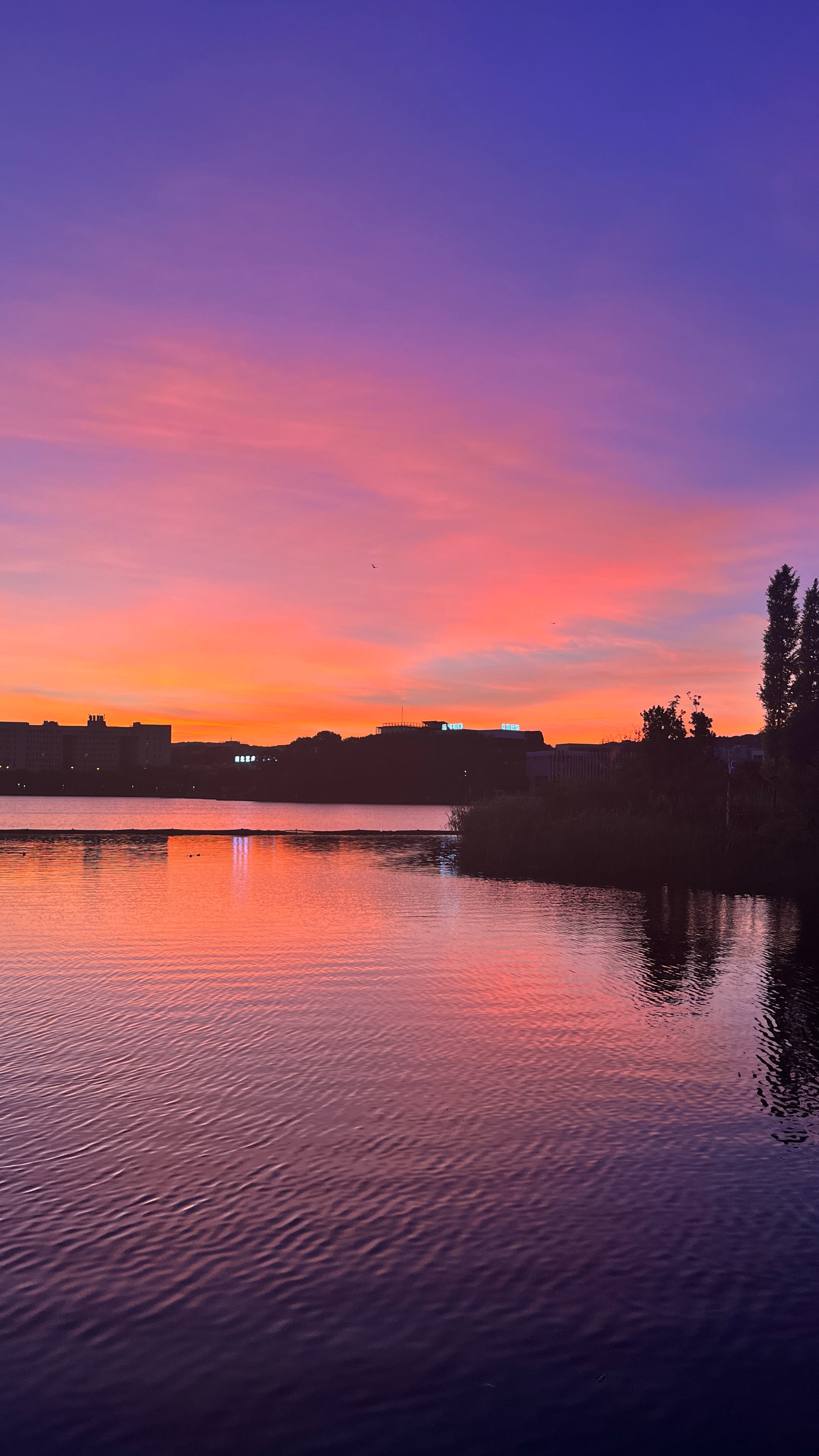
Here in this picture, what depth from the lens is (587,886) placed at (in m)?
37.2

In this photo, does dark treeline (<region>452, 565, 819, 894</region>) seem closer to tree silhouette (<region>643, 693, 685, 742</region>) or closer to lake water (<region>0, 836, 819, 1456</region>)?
tree silhouette (<region>643, 693, 685, 742</region>)

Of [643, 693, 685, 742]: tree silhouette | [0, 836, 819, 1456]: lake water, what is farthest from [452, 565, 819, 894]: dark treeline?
[0, 836, 819, 1456]: lake water

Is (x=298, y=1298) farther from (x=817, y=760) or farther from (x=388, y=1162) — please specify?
(x=817, y=760)

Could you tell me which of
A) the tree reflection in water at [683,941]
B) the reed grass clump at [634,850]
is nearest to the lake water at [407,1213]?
the tree reflection in water at [683,941]

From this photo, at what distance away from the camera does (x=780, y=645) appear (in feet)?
203

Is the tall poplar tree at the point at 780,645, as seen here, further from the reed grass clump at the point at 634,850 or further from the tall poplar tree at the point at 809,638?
the reed grass clump at the point at 634,850

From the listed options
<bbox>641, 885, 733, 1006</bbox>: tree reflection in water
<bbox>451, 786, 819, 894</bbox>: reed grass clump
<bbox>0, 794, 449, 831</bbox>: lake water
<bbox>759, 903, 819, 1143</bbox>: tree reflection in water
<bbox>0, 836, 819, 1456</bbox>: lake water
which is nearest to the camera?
<bbox>0, 836, 819, 1456</bbox>: lake water

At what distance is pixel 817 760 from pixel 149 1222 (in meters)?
34.4

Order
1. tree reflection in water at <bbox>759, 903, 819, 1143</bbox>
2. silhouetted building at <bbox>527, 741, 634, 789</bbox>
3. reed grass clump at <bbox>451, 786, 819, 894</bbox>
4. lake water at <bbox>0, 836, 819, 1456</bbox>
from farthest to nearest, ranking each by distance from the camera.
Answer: silhouetted building at <bbox>527, 741, 634, 789</bbox>
reed grass clump at <bbox>451, 786, 819, 894</bbox>
tree reflection in water at <bbox>759, 903, 819, 1143</bbox>
lake water at <bbox>0, 836, 819, 1456</bbox>

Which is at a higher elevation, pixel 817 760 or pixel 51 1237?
pixel 817 760

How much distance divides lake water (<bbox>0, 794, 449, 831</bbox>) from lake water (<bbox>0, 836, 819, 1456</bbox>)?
271ft

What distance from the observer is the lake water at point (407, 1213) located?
17.9ft

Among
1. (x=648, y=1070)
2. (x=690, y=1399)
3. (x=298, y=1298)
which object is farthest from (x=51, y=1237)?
(x=648, y=1070)

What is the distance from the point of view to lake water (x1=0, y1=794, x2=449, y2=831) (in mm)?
109000
